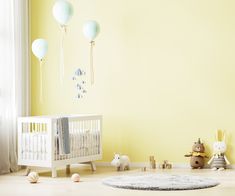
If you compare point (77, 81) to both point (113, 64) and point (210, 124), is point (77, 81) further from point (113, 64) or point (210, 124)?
point (210, 124)

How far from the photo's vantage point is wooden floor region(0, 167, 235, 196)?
4504 mm

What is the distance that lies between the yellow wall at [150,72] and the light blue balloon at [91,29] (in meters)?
0.34

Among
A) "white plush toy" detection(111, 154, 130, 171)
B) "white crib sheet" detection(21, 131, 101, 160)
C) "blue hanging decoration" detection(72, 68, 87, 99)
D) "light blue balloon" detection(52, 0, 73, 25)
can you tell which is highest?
"light blue balloon" detection(52, 0, 73, 25)

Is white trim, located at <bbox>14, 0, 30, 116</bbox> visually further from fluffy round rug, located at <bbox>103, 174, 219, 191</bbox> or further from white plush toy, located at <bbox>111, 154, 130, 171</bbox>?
fluffy round rug, located at <bbox>103, 174, 219, 191</bbox>

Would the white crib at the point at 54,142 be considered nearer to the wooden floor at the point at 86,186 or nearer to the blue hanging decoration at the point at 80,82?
the wooden floor at the point at 86,186

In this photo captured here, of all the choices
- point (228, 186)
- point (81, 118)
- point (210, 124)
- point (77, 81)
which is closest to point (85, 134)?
point (81, 118)

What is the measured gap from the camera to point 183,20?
6031 mm

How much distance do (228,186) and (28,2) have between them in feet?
9.72

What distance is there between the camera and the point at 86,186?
15.9 feet

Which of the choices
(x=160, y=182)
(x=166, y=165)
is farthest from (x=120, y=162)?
(x=160, y=182)

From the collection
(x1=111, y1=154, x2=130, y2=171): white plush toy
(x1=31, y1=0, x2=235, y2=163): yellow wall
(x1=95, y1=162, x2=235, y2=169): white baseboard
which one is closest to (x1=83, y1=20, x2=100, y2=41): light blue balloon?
(x1=31, y1=0, x2=235, y2=163): yellow wall

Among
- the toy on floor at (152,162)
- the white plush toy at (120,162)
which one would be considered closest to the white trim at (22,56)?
the white plush toy at (120,162)

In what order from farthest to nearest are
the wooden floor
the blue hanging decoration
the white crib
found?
1. the blue hanging decoration
2. the white crib
3. the wooden floor

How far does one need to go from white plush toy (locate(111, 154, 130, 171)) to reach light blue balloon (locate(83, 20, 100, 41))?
1175mm
